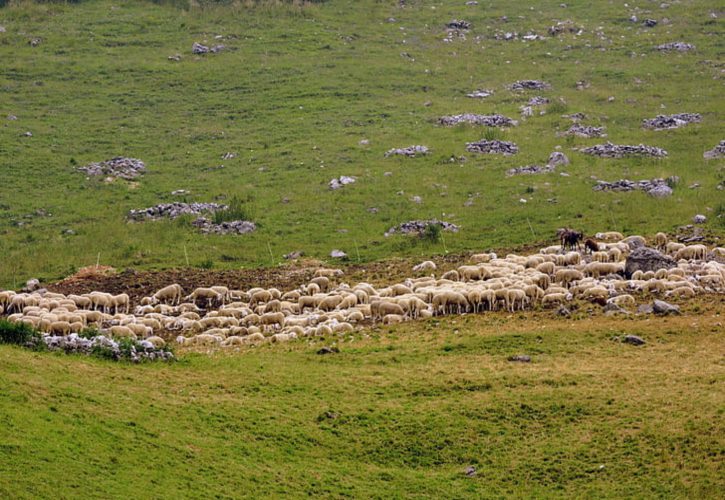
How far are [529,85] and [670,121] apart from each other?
11515mm

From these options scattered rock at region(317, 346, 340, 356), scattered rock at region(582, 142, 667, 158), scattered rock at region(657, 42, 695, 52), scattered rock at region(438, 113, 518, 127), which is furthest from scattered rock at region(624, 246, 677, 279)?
scattered rock at region(657, 42, 695, 52)

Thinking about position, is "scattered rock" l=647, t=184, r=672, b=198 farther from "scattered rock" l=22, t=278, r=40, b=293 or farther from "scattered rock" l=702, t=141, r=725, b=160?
"scattered rock" l=22, t=278, r=40, b=293

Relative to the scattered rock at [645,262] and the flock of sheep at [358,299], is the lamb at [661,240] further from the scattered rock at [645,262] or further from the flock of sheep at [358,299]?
the scattered rock at [645,262]

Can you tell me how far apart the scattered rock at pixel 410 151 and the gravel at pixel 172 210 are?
11956mm

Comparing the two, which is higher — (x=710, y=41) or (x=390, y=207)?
(x=710, y=41)

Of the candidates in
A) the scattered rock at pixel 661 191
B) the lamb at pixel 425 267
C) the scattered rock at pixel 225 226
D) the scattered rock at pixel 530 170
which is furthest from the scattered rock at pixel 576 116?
the lamb at pixel 425 267

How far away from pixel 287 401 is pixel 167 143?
39268 mm

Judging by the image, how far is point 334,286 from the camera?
4722 cm

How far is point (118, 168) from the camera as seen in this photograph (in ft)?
214

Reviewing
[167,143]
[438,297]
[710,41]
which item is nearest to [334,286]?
[438,297]

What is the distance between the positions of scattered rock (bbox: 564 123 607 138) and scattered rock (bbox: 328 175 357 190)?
47.2ft

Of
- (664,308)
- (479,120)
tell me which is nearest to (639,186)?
(479,120)

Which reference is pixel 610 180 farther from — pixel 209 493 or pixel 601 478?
pixel 209 493

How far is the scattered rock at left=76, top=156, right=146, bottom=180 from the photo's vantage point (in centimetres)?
6469
